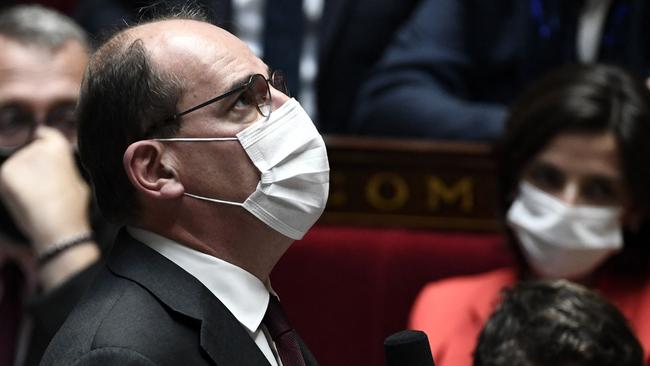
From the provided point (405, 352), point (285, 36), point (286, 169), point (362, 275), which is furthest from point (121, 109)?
point (285, 36)

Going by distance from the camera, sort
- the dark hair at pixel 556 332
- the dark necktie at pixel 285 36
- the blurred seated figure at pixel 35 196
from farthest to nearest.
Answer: the dark necktie at pixel 285 36 → the blurred seated figure at pixel 35 196 → the dark hair at pixel 556 332

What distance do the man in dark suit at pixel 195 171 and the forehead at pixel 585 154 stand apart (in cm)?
63

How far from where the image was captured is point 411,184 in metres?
1.81

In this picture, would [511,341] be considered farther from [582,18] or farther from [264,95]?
[582,18]

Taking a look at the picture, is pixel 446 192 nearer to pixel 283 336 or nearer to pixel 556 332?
pixel 556 332

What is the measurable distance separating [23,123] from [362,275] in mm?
516

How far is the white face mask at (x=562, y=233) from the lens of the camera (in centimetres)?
160

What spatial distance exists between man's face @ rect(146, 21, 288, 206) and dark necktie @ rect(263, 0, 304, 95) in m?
0.94

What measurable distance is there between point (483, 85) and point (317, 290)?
1.40ft

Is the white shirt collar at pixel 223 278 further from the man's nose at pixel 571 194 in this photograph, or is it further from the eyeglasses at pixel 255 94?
the man's nose at pixel 571 194

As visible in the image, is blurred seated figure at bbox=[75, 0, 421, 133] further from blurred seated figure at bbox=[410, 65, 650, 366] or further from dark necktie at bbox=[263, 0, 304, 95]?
blurred seated figure at bbox=[410, 65, 650, 366]

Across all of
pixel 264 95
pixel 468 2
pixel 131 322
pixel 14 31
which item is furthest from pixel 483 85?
pixel 131 322

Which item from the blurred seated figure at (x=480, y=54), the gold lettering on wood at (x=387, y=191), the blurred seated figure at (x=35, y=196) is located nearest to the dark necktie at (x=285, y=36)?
the blurred seated figure at (x=480, y=54)

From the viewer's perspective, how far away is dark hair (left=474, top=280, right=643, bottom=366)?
3.99ft
